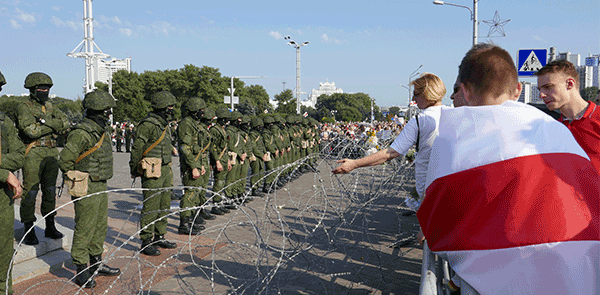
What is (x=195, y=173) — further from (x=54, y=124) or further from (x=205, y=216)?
(x=54, y=124)

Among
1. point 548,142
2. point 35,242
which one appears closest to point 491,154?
point 548,142

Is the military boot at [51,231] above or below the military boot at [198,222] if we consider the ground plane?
above

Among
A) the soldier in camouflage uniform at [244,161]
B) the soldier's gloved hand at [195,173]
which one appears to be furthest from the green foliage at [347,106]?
the soldier's gloved hand at [195,173]

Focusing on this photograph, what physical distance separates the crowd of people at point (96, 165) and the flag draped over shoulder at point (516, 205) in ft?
4.59

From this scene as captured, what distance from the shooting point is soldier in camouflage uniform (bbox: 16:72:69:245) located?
17.8ft

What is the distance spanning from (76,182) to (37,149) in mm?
1928

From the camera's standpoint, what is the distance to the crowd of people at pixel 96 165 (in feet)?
11.8

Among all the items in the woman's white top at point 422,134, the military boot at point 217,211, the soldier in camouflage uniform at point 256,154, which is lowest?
the military boot at point 217,211

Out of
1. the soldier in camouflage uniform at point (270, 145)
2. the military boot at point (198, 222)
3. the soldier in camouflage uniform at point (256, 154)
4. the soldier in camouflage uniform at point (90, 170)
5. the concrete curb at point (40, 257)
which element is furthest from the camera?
the soldier in camouflage uniform at point (270, 145)

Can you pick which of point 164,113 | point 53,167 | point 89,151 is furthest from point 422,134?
point 53,167

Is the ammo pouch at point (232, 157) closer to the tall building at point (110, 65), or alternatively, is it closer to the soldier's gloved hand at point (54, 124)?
the soldier's gloved hand at point (54, 124)

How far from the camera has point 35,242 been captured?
5199mm

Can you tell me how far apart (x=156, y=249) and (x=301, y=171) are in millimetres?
10289

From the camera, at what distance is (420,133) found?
10.4ft
